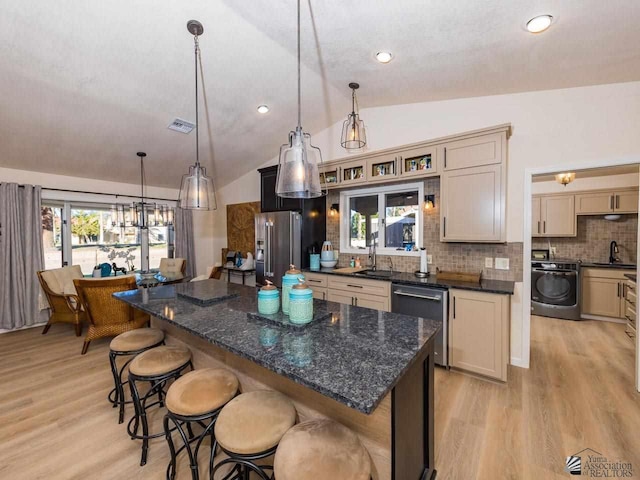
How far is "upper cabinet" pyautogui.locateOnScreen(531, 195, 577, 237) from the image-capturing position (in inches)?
183

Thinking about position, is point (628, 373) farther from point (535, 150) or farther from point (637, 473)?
point (535, 150)

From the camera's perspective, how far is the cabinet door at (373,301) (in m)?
3.15

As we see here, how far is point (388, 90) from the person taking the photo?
10.4 feet

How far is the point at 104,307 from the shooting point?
3.38 metres

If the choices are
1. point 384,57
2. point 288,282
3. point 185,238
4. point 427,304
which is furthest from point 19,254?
point 427,304

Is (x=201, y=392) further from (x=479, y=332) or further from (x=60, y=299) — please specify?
(x=60, y=299)

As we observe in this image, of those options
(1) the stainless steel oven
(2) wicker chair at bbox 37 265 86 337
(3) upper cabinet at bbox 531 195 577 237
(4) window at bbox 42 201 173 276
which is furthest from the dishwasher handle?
(2) wicker chair at bbox 37 265 86 337

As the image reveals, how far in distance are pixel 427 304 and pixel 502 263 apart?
97 cm

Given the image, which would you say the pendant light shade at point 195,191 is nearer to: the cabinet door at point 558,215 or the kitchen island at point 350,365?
the kitchen island at point 350,365

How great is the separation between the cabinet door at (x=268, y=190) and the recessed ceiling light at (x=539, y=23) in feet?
10.6

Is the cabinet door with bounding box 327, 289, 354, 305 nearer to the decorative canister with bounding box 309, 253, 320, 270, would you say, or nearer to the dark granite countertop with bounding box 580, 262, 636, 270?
the decorative canister with bounding box 309, 253, 320, 270

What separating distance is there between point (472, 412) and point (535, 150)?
2.55 metres

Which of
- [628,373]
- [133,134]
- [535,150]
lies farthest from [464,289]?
[133,134]

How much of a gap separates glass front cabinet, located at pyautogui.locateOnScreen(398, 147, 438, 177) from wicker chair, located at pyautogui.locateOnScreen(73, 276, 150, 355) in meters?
3.54
